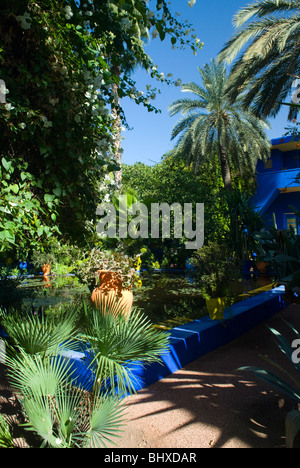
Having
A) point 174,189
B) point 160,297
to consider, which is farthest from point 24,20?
point 174,189

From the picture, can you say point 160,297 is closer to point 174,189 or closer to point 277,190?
point 174,189

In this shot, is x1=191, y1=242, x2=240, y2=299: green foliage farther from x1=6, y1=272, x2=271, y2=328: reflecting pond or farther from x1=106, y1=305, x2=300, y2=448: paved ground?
x1=106, y1=305, x2=300, y2=448: paved ground

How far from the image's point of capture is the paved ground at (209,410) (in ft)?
8.45

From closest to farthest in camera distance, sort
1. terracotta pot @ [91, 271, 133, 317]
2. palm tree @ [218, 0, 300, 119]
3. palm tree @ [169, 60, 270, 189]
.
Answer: terracotta pot @ [91, 271, 133, 317] → palm tree @ [218, 0, 300, 119] → palm tree @ [169, 60, 270, 189]

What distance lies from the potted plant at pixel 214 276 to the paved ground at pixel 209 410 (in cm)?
90

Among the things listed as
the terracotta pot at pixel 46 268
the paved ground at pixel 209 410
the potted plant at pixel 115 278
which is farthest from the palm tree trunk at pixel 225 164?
the paved ground at pixel 209 410

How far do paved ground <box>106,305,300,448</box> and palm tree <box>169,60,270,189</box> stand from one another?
13415 mm

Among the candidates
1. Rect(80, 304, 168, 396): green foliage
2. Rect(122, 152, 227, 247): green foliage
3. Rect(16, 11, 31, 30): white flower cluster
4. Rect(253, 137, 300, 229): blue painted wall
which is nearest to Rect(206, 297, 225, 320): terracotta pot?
Rect(80, 304, 168, 396): green foliage

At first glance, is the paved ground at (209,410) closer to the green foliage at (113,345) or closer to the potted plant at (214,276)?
the green foliage at (113,345)

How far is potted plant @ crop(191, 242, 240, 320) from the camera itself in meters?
5.01

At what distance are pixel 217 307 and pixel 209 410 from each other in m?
2.04

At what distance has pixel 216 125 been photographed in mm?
16062
